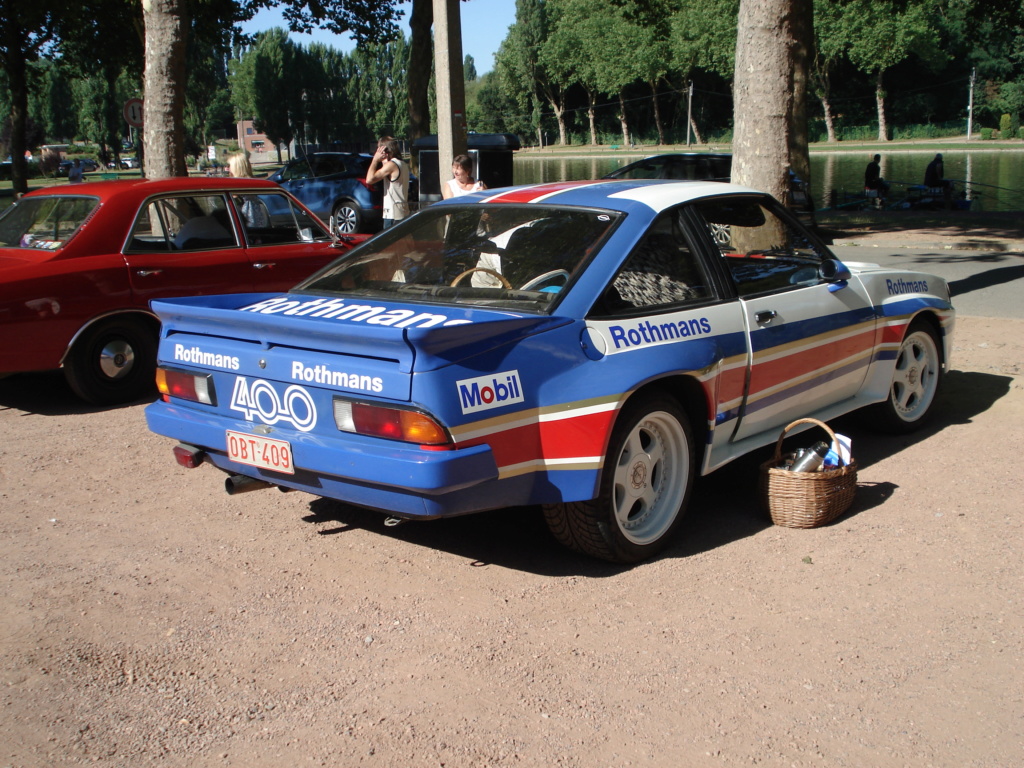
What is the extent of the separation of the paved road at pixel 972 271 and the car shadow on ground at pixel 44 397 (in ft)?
27.3

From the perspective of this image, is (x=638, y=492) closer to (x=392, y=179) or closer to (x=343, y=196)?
(x=392, y=179)

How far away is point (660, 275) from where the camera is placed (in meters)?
4.36

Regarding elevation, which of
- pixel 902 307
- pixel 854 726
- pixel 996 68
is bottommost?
pixel 854 726

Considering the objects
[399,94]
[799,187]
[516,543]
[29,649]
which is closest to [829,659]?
[516,543]

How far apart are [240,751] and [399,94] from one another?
102078mm

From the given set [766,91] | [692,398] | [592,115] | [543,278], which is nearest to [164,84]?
[766,91]

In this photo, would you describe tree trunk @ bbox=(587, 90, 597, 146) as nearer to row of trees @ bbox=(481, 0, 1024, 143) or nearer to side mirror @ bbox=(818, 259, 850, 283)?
row of trees @ bbox=(481, 0, 1024, 143)

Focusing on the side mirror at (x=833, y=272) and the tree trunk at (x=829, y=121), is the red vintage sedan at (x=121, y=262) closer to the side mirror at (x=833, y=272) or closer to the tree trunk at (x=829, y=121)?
the side mirror at (x=833, y=272)

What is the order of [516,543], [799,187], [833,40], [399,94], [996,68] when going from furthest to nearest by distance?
[399,94], [996,68], [833,40], [799,187], [516,543]

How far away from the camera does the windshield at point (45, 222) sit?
706 centimetres

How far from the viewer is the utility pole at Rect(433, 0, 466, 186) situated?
9023 millimetres

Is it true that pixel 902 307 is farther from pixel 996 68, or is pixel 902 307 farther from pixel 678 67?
pixel 996 68

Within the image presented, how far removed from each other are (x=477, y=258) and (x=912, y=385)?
125 inches

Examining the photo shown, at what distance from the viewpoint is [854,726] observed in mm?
3018
